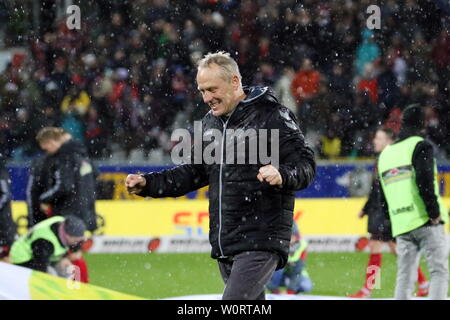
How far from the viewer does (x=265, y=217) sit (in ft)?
18.9

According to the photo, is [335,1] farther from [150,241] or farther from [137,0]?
[150,241]

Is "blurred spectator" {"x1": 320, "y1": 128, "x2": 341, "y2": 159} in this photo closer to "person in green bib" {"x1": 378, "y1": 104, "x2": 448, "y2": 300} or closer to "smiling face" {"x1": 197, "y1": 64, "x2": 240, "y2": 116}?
"person in green bib" {"x1": 378, "y1": 104, "x2": 448, "y2": 300}

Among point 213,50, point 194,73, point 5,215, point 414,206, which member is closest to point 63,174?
point 5,215

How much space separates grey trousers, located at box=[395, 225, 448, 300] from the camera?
28.3ft

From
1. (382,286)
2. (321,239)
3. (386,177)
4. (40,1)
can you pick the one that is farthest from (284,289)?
(40,1)

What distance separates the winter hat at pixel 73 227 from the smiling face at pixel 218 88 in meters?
4.48

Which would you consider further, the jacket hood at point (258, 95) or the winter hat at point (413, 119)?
the winter hat at point (413, 119)

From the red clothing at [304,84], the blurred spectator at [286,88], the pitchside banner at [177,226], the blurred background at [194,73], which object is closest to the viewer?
the pitchside banner at [177,226]

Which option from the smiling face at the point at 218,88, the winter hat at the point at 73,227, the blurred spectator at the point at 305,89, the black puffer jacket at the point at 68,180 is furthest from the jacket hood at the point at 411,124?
the blurred spectator at the point at 305,89

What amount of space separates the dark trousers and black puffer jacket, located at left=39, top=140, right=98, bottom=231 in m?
5.10

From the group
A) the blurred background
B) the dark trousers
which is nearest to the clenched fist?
the dark trousers

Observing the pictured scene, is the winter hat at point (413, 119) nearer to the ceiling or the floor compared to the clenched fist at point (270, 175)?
nearer to the ceiling

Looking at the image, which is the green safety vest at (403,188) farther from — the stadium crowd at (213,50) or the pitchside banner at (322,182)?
the stadium crowd at (213,50)

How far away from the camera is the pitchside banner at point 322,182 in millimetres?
15414
